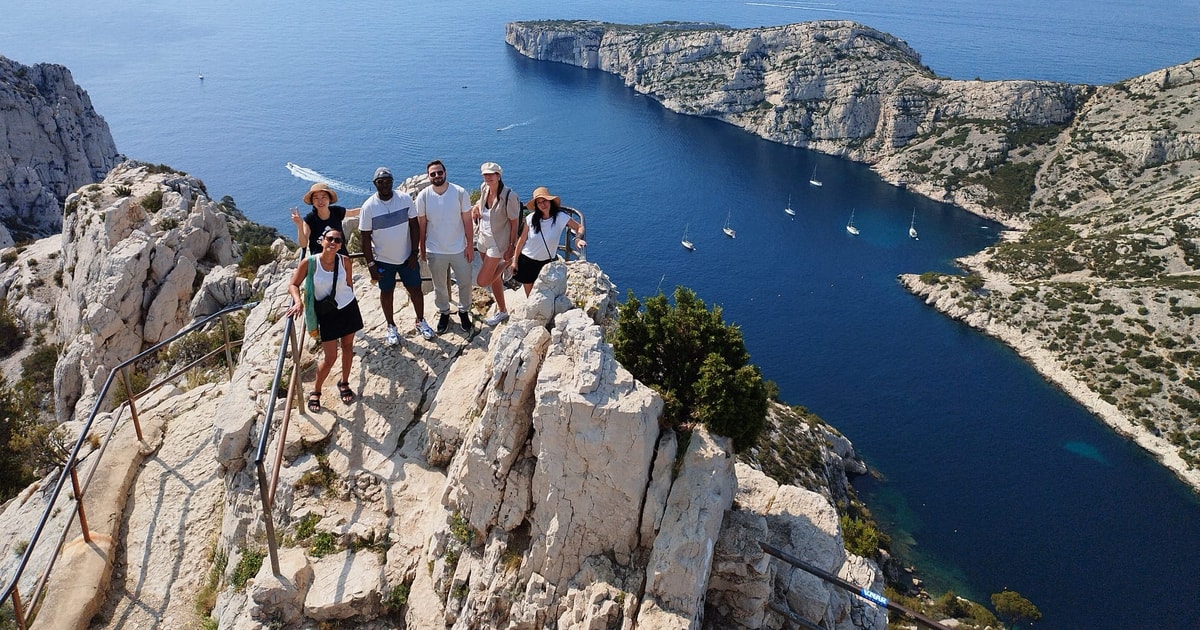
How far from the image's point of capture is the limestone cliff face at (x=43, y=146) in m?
75.8

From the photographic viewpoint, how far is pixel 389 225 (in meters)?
13.1

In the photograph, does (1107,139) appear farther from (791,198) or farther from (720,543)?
(720,543)

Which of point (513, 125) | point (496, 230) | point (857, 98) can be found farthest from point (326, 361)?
point (857, 98)

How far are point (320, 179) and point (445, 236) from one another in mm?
99919

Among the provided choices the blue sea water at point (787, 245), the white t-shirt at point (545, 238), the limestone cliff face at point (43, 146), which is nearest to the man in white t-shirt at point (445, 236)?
the white t-shirt at point (545, 238)

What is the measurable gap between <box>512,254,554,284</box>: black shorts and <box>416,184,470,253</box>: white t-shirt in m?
1.20

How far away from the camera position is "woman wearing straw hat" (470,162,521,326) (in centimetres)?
1360

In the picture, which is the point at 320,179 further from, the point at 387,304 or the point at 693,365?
the point at 693,365

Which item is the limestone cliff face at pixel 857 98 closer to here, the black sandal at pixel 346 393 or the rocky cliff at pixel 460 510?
the rocky cliff at pixel 460 510

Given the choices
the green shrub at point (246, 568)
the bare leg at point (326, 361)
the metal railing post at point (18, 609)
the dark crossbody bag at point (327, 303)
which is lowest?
the green shrub at point (246, 568)

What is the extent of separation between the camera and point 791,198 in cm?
13088

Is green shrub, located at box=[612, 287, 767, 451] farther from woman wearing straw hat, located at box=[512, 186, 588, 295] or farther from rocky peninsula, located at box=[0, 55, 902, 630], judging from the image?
woman wearing straw hat, located at box=[512, 186, 588, 295]

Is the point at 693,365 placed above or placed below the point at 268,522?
above

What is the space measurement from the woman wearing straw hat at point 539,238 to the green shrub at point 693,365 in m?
2.69
